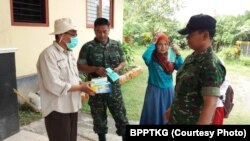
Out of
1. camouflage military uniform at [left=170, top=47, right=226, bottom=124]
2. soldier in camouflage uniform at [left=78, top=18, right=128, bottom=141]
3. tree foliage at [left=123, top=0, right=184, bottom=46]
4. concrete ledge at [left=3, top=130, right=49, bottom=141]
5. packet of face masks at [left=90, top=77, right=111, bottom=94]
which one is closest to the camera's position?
camouflage military uniform at [left=170, top=47, right=226, bottom=124]

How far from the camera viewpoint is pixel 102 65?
312 centimetres

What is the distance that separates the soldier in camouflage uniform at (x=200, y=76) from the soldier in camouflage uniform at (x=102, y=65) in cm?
132

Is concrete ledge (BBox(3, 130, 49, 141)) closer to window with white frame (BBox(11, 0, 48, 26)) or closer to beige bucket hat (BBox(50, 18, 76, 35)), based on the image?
beige bucket hat (BBox(50, 18, 76, 35))

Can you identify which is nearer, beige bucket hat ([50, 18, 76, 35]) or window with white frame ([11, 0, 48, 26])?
beige bucket hat ([50, 18, 76, 35])

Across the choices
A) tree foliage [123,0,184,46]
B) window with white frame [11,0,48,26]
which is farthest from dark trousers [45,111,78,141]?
tree foliage [123,0,184,46]

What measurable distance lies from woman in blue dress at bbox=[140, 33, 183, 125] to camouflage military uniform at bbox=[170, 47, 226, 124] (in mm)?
1126

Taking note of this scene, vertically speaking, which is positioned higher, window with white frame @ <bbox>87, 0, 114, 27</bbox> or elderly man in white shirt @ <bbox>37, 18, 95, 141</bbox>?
window with white frame @ <bbox>87, 0, 114, 27</bbox>

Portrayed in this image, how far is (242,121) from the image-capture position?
4.70 meters

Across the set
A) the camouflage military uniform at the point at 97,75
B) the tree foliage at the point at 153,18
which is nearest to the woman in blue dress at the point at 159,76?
the camouflage military uniform at the point at 97,75

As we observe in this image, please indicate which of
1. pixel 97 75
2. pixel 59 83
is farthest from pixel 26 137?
pixel 59 83

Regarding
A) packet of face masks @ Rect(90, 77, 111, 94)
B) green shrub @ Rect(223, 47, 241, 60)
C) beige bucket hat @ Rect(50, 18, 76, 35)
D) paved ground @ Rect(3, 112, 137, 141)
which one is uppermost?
beige bucket hat @ Rect(50, 18, 76, 35)

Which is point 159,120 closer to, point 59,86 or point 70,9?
point 59,86

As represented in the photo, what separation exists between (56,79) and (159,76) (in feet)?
4.37

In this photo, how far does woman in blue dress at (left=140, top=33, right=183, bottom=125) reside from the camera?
3152 millimetres
